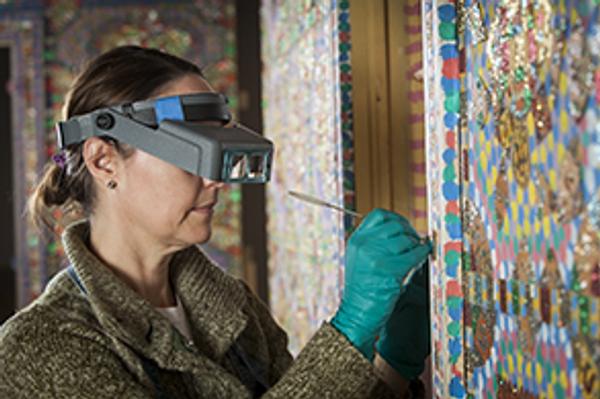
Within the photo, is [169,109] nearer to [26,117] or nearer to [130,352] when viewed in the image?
[130,352]

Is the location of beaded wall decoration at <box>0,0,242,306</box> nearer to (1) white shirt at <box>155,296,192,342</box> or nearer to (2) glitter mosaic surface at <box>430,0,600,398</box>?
(1) white shirt at <box>155,296,192,342</box>

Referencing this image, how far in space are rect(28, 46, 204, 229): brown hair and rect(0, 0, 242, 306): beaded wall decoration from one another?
8.20ft

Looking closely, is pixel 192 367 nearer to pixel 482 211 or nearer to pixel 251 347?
pixel 251 347

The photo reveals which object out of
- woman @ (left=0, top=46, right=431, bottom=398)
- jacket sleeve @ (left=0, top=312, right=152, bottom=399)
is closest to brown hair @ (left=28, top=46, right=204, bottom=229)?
woman @ (left=0, top=46, right=431, bottom=398)

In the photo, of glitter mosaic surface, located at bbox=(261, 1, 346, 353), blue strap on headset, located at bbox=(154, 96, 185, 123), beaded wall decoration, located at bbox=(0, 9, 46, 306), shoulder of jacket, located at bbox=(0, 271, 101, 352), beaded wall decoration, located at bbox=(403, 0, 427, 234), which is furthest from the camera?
beaded wall decoration, located at bbox=(0, 9, 46, 306)

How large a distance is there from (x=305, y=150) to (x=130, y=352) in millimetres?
1056

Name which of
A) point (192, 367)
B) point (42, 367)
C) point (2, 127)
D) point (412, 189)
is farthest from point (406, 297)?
point (2, 127)

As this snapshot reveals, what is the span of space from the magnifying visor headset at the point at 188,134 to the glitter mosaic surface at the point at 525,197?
319 millimetres

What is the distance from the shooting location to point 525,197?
119 centimetres

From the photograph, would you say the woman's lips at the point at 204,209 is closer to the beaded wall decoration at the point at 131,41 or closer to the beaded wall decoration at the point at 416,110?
the beaded wall decoration at the point at 416,110

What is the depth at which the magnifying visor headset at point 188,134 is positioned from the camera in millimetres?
1532

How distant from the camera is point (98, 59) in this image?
70.5 inches

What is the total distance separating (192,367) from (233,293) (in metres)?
0.29

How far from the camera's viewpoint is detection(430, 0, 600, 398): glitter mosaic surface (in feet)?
3.37
